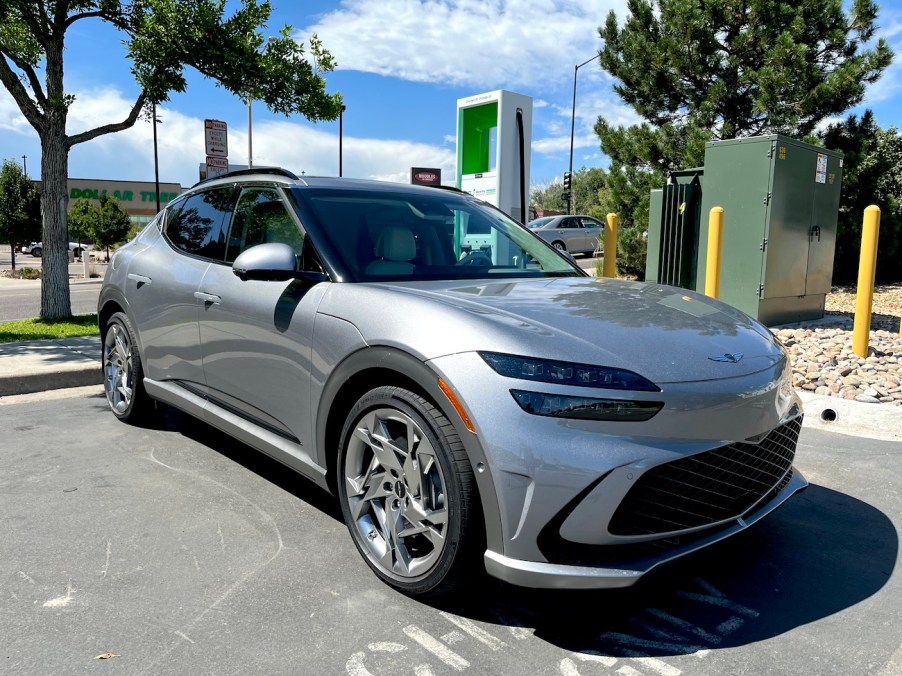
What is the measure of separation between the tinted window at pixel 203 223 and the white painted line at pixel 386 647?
92.0 inches

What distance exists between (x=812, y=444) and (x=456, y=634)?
11.0ft

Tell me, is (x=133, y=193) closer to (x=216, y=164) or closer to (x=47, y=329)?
(x=216, y=164)

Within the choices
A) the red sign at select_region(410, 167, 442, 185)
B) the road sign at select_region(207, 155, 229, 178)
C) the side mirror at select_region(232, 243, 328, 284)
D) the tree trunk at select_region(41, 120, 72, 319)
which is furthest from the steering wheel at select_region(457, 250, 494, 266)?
the red sign at select_region(410, 167, 442, 185)

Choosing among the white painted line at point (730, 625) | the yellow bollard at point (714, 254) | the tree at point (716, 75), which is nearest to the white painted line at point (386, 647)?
the white painted line at point (730, 625)

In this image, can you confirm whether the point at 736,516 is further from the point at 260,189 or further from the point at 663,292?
the point at 260,189

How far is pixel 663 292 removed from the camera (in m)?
3.45

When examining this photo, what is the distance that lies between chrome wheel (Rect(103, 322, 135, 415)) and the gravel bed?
4.97 meters

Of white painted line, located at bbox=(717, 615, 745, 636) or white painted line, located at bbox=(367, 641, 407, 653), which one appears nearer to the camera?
white painted line, located at bbox=(367, 641, 407, 653)

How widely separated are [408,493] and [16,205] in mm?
28545

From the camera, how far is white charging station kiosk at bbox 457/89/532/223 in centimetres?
913

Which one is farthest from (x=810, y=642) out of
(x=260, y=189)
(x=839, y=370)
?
(x=839, y=370)

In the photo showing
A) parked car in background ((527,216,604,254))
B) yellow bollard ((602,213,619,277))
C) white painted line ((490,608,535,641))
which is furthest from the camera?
parked car in background ((527,216,604,254))

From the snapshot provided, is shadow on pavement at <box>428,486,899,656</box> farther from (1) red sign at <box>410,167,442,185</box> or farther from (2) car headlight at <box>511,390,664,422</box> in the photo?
(1) red sign at <box>410,167,442,185</box>

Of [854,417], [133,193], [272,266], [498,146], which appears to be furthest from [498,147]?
[133,193]
